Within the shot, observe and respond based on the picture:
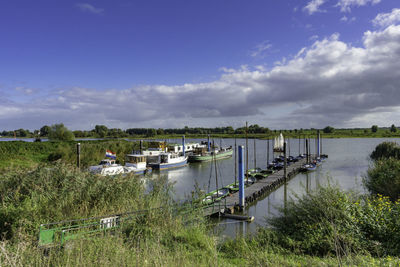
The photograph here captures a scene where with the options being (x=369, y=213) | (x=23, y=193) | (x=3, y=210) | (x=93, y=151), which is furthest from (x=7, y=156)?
(x=369, y=213)

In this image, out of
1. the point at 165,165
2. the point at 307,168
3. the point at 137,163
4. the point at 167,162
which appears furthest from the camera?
the point at 167,162

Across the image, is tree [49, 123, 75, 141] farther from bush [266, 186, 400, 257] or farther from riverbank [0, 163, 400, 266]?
bush [266, 186, 400, 257]

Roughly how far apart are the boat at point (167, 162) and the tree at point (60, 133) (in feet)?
124

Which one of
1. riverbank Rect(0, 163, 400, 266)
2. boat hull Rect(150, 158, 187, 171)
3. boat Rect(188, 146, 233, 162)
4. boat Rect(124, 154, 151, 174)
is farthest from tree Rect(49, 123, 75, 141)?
riverbank Rect(0, 163, 400, 266)

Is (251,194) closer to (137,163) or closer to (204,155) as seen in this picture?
(137,163)

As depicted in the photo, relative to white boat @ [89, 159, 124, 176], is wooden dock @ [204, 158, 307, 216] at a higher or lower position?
lower

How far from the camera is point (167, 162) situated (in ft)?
135

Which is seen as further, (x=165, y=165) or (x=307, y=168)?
(x=165, y=165)

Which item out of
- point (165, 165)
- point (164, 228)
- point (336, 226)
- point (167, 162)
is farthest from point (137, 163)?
point (336, 226)

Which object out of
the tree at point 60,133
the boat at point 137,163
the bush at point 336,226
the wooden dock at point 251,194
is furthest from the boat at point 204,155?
the bush at point 336,226

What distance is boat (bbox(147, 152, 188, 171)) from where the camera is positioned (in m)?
39.1

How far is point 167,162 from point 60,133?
40537 millimetres

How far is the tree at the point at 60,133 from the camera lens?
219 ft

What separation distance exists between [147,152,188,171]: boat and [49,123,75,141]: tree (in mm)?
37692
